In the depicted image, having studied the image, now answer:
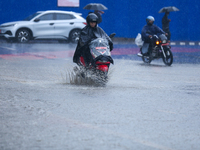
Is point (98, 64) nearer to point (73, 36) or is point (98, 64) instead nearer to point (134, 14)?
point (73, 36)

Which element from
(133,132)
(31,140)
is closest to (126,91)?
(133,132)

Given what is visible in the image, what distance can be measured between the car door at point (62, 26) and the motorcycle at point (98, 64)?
16.5 m

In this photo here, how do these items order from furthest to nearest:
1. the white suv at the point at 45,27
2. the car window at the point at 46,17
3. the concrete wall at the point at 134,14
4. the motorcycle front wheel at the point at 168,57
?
1. the concrete wall at the point at 134,14
2. the car window at the point at 46,17
3. the white suv at the point at 45,27
4. the motorcycle front wheel at the point at 168,57


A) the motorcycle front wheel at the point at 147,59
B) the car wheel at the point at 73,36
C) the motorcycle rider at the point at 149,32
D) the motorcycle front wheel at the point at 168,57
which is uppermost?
the motorcycle rider at the point at 149,32

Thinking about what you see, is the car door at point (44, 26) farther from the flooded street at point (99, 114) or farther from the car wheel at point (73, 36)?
the flooded street at point (99, 114)

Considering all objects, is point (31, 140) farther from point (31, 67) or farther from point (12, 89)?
point (31, 67)

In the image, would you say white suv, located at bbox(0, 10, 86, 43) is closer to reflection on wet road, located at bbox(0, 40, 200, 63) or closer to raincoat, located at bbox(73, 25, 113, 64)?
reflection on wet road, located at bbox(0, 40, 200, 63)

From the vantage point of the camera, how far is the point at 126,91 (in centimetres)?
872

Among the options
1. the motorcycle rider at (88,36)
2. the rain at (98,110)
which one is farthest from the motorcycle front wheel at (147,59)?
the motorcycle rider at (88,36)

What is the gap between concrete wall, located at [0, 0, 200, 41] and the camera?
29.2 metres

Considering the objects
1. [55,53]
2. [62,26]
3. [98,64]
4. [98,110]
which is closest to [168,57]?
[55,53]

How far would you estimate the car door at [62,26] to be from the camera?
2584 cm

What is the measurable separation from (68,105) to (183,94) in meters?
2.58

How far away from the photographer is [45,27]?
25.5 metres
